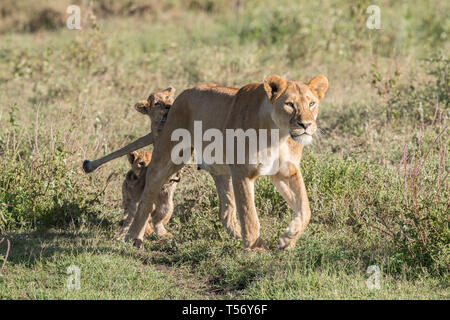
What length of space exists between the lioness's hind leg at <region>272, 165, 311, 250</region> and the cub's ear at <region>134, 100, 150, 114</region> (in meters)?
1.57

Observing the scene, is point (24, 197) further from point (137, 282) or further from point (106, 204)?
point (137, 282)

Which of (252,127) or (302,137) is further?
(252,127)

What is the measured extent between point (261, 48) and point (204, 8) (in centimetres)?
449

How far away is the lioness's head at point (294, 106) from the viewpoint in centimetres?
526

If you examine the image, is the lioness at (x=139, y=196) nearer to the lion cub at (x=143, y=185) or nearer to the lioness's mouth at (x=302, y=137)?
the lion cub at (x=143, y=185)

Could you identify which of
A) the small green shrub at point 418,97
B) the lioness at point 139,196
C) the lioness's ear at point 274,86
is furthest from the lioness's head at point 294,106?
the small green shrub at point 418,97

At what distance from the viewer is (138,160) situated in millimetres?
6988

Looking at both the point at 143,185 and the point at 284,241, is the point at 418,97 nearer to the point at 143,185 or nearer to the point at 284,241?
the point at 143,185

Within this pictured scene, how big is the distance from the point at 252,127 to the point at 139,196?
1.70 m

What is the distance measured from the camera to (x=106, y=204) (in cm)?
734

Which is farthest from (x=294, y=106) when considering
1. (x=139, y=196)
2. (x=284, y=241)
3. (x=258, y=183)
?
(x=139, y=196)

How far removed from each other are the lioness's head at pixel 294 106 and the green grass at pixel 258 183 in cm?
84

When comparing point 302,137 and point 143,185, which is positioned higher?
point 302,137

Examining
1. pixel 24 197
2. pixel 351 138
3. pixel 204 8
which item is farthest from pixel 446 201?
pixel 204 8
